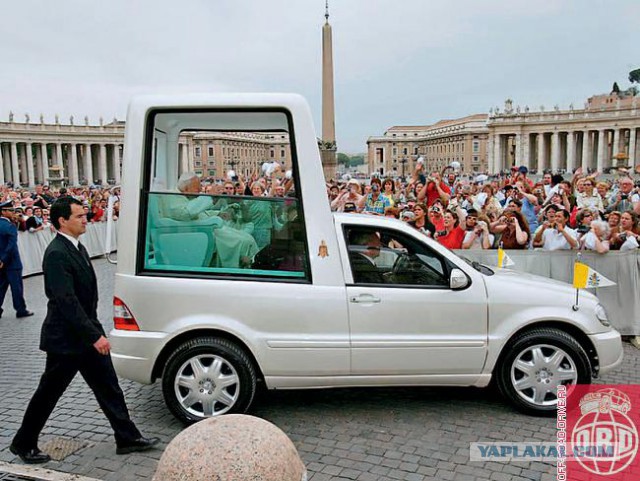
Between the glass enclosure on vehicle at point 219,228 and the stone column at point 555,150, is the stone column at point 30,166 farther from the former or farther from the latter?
the glass enclosure on vehicle at point 219,228

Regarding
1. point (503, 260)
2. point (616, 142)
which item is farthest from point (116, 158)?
point (503, 260)

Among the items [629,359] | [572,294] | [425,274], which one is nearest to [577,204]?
[629,359]

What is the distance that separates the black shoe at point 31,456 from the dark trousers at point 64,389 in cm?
3

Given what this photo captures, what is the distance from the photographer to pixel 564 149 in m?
110

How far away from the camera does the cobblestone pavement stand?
14.2 feet

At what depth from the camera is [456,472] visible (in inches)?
167

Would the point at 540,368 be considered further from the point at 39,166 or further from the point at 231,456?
the point at 39,166

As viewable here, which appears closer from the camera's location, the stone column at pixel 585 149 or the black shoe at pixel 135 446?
the black shoe at pixel 135 446

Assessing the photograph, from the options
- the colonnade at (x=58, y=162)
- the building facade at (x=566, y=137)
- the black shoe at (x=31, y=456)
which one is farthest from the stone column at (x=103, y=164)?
the black shoe at (x=31, y=456)

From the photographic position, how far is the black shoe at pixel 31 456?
444 cm

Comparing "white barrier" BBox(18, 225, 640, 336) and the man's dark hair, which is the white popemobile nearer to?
the man's dark hair

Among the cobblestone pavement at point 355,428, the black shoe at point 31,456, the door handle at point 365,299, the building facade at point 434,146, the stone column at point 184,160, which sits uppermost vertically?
the building facade at point 434,146

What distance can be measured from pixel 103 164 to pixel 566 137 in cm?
8615

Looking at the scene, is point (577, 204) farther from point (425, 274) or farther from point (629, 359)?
point (425, 274)
